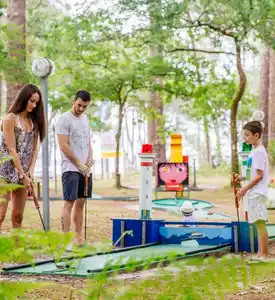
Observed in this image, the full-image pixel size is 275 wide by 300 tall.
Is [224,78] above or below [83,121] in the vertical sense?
above

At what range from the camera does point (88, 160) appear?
236 inches

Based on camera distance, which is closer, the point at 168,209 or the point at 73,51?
the point at 168,209

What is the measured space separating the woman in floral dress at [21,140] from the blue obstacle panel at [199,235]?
1.77 metres

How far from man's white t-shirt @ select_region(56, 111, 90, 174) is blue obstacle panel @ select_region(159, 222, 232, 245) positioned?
3.60 ft

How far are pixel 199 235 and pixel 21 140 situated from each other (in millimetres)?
2075

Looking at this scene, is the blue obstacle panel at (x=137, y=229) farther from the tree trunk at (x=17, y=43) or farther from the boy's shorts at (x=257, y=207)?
the tree trunk at (x=17, y=43)

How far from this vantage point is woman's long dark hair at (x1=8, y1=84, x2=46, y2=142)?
4.90 m

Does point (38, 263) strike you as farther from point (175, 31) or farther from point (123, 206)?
point (175, 31)

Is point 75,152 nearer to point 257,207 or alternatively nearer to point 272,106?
point 257,207

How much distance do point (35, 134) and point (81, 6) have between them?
1047 centimetres

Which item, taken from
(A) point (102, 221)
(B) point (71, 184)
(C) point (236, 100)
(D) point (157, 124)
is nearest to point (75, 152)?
(B) point (71, 184)

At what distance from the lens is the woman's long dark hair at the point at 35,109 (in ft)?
16.1

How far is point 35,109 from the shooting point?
16.7ft

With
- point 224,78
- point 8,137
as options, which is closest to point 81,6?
point 224,78
